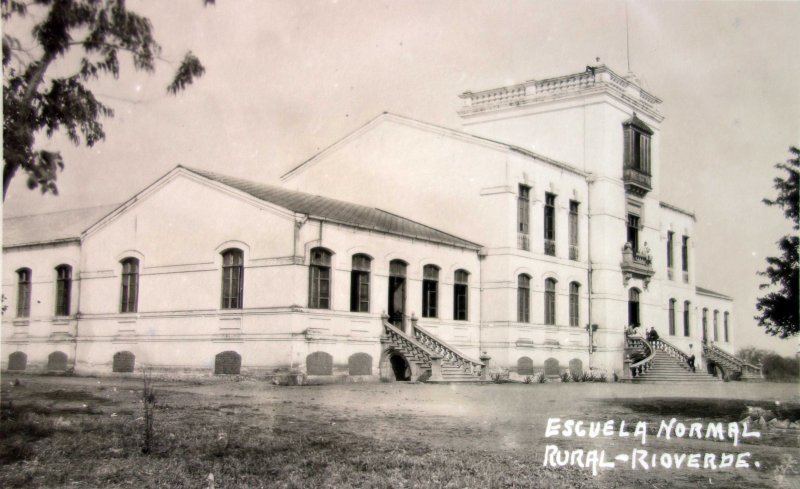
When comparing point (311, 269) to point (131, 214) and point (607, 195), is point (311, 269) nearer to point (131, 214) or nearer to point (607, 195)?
point (131, 214)

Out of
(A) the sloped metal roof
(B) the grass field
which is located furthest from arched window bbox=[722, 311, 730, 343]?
(B) the grass field

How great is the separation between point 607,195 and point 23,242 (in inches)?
833

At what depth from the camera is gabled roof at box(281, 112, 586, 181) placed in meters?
27.0

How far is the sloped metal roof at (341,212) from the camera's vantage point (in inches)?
840

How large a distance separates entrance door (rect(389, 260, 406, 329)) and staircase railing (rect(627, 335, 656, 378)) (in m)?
10.2

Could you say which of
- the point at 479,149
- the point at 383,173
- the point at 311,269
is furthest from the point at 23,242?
the point at 479,149

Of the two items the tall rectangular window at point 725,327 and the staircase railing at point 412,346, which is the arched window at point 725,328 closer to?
the tall rectangular window at point 725,327

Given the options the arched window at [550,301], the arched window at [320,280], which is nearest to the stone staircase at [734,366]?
the arched window at [550,301]

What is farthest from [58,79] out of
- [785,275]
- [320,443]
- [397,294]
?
[397,294]

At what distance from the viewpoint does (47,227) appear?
23.7 metres

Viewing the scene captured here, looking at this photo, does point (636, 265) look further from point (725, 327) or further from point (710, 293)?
point (725, 327)

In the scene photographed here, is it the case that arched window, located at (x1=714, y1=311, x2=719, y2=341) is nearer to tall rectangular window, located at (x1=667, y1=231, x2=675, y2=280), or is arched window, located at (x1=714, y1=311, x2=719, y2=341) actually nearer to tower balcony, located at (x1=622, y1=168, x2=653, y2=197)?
tall rectangular window, located at (x1=667, y1=231, x2=675, y2=280)

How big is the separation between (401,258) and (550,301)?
26.8 feet

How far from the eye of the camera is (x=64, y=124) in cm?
866
